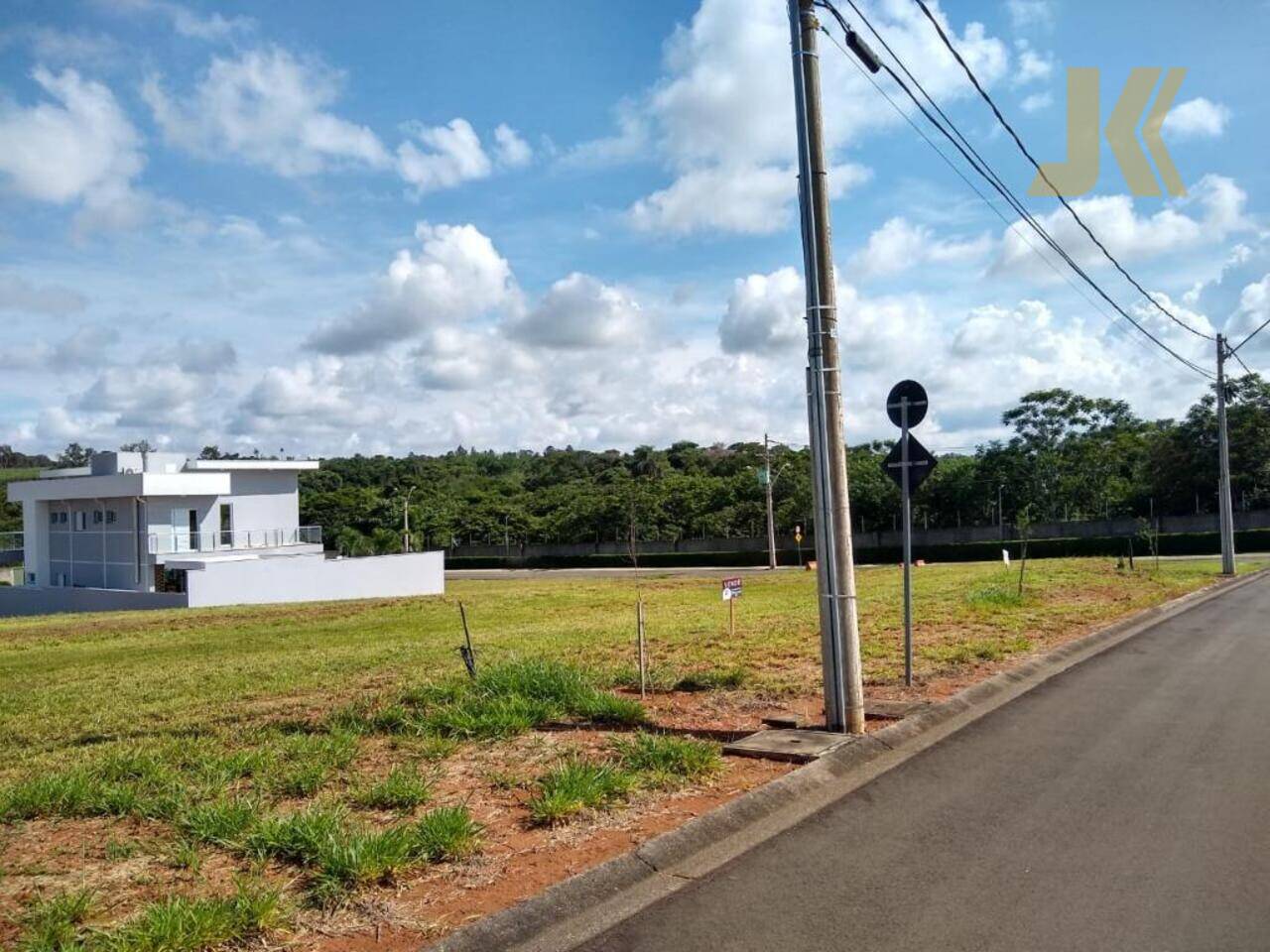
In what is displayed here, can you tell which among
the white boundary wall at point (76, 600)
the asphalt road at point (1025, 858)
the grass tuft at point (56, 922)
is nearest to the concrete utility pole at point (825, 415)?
the asphalt road at point (1025, 858)

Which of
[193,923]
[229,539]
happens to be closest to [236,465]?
[229,539]

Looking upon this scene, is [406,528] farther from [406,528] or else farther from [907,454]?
[907,454]

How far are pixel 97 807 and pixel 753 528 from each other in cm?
7534

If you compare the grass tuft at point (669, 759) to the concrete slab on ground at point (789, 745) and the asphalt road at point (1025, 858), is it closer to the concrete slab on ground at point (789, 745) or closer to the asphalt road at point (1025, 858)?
the concrete slab on ground at point (789, 745)

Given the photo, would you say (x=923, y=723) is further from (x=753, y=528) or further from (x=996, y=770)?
(x=753, y=528)

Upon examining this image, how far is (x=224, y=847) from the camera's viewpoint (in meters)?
5.30

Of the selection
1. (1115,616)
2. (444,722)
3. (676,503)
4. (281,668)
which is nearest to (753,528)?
(676,503)

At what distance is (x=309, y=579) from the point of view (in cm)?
4284

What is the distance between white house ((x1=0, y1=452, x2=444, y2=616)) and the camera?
4156 cm

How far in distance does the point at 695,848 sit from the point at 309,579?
1573 inches

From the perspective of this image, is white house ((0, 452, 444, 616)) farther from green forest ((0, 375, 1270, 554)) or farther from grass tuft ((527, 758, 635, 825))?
grass tuft ((527, 758, 635, 825))

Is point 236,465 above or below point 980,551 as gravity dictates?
above

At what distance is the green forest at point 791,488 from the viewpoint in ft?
200

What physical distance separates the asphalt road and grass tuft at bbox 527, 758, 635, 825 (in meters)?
1.03
